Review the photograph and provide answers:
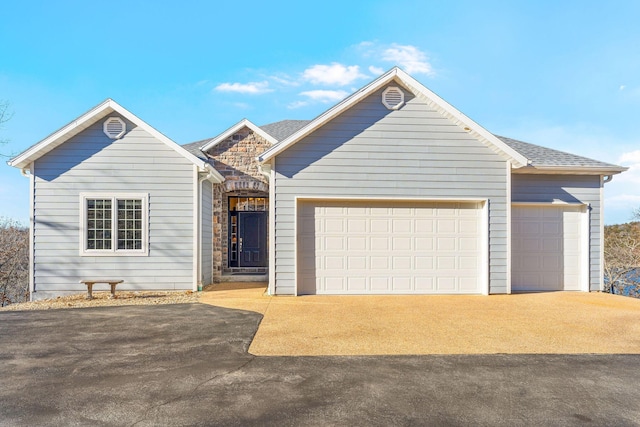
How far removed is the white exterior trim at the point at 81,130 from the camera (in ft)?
31.7

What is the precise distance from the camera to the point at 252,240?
41.9 feet

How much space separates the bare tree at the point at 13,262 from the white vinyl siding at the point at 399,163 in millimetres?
14607

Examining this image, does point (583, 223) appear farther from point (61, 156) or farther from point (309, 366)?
point (61, 156)

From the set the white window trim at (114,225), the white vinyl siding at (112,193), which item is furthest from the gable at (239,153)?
the white window trim at (114,225)

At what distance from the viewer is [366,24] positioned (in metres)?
10.9

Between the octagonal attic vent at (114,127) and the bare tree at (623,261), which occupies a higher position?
the octagonal attic vent at (114,127)

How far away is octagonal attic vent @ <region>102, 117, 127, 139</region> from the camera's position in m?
→ 10.1

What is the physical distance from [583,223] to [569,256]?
39.4 inches

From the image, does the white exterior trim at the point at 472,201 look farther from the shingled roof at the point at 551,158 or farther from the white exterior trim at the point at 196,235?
the white exterior trim at the point at 196,235

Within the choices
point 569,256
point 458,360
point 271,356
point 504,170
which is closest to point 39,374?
point 271,356

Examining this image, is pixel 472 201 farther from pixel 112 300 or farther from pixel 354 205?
pixel 112 300

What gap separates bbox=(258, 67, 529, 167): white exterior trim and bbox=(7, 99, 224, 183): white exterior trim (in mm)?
3005

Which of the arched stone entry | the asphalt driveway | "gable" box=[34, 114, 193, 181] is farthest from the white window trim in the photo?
the asphalt driveway

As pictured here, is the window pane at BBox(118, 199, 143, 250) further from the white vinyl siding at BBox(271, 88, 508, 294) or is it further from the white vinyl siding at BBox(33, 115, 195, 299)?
the white vinyl siding at BBox(271, 88, 508, 294)
